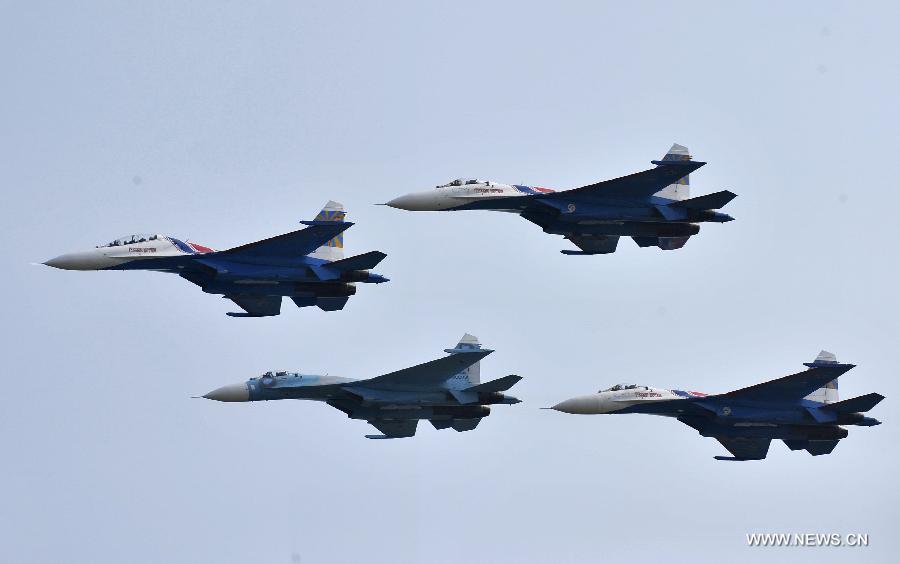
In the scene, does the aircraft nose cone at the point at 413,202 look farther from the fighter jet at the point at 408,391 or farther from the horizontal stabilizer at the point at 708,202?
the horizontal stabilizer at the point at 708,202

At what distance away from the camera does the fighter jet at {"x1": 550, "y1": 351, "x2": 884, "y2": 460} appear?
10125 centimetres

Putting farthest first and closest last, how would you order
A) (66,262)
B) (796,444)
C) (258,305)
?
(796,444)
(258,305)
(66,262)

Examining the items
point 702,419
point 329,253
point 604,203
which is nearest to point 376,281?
Answer: point 329,253

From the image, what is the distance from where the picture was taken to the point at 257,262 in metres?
97.9

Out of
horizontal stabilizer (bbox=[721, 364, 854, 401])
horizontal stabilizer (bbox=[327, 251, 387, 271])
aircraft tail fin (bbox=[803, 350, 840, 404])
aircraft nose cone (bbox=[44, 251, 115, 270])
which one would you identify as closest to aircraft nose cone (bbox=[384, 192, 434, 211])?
horizontal stabilizer (bbox=[327, 251, 387, 271])

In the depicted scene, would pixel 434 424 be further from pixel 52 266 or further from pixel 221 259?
pixel 52 266

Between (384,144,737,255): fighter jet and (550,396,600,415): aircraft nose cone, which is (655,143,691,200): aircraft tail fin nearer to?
(384,144,737,255): fighter jet

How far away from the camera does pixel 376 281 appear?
98438 mm

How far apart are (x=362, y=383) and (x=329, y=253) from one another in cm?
622

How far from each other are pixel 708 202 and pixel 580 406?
11.4m

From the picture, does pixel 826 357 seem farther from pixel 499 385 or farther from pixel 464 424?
pixel 464 424

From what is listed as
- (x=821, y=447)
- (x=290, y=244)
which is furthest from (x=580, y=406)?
(x=290, y=244)

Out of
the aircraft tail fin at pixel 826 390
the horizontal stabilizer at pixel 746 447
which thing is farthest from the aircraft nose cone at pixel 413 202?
the aircraft tail fin at pixel 826 390

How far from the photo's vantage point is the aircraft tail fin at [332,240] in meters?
99.1
